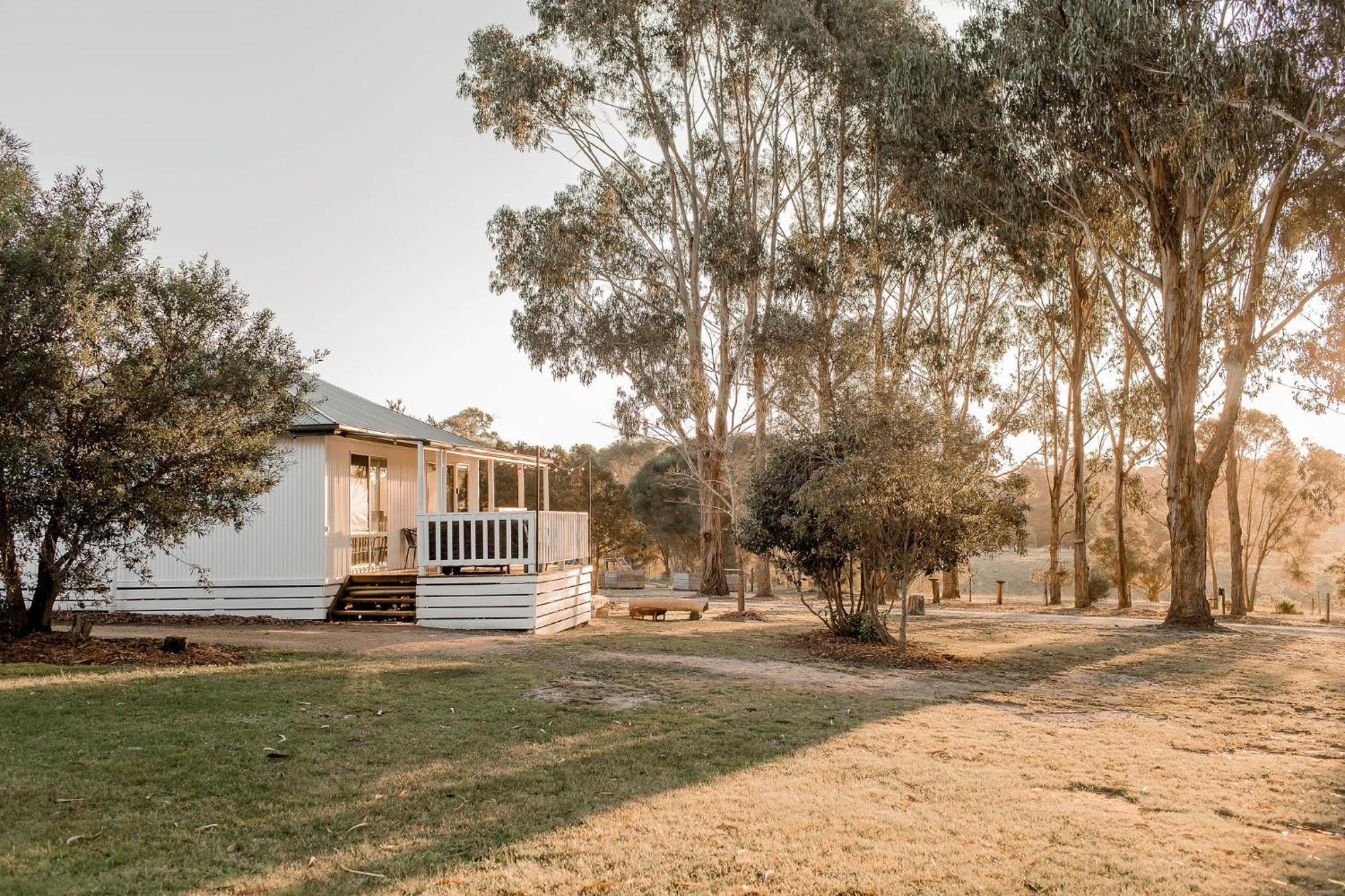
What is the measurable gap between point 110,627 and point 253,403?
625 centimetres

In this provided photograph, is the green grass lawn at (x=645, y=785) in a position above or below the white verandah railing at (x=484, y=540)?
below

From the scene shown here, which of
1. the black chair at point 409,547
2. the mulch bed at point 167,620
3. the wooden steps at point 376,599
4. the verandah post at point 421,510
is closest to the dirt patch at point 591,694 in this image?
the verandah post at point 421,510

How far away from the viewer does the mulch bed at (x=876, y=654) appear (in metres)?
12.2

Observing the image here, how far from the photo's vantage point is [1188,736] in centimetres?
767

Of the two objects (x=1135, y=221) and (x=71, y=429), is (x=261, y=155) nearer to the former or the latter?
(x=71, y=429)

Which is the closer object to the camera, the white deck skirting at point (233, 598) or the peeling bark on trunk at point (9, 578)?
the peeling bark on trunk at point (9, 578)

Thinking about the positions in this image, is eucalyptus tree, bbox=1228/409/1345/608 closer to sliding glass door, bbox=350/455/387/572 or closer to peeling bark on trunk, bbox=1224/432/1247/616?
peeling bark on trunk, bbox=1224/432/1247/616

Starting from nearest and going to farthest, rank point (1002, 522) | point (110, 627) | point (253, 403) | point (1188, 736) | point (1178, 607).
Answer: point (1188, 736)
point (253, 403)
point (1002, 522)
point (110, 627)
point (1178, 607)

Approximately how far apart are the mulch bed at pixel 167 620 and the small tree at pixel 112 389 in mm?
4136

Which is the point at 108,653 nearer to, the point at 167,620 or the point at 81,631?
the point at 81,631

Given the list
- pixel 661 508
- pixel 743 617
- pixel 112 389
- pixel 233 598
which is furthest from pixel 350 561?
pixel 661 508

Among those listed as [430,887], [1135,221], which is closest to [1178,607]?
[1135,221]

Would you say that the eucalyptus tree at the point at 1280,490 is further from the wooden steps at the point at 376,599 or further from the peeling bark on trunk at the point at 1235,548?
the wooden steps at the point at 376,599

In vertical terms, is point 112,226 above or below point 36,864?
above
